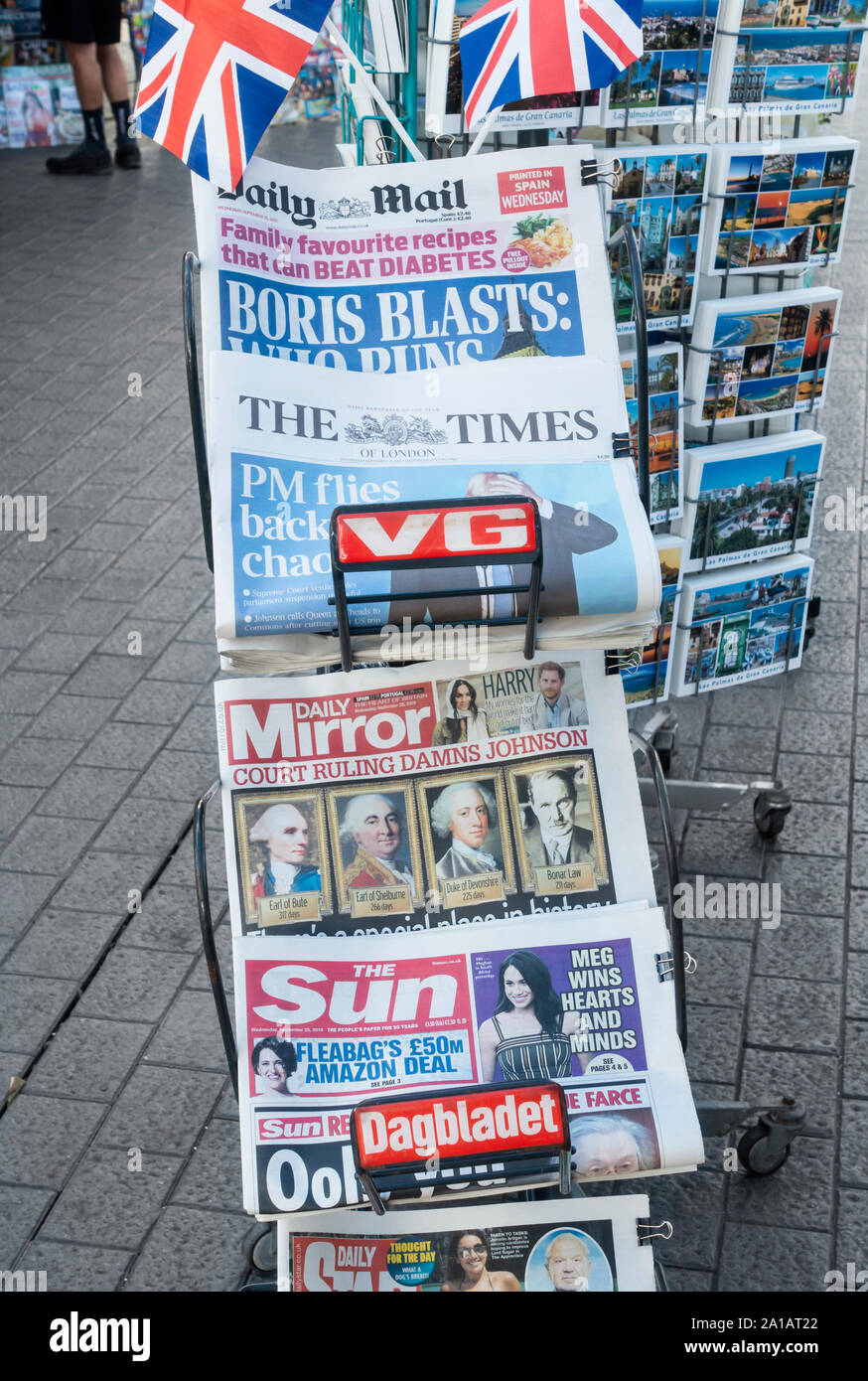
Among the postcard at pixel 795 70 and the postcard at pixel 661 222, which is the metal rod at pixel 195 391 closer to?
the postcard at pixel 661 222

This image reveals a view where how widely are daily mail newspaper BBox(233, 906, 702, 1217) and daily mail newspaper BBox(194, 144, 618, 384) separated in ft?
2.64

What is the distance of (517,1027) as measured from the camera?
1.76m

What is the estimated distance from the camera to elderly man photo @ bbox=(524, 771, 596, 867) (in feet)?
5.98

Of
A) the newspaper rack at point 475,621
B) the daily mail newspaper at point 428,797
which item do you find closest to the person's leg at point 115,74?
the newspaper rack at point 475,621

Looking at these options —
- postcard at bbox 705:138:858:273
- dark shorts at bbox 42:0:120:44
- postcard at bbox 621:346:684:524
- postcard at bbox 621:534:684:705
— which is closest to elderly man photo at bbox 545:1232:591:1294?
postcard at bbox 621:534:684:705

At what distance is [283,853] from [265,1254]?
2.90 feet

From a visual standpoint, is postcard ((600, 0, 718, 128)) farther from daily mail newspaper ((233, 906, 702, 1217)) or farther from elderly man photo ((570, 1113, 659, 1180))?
elderly man photo ((570, 1113, 659, 1180))

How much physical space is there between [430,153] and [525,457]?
1.34 m

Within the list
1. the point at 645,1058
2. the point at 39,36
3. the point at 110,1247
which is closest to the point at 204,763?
the point at 110,1247

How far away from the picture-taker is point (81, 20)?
7898mm

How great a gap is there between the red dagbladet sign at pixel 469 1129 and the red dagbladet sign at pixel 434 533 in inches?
26.6

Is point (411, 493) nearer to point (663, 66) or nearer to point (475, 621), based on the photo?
point (475, 621)

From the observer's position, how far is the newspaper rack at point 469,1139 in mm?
1624
